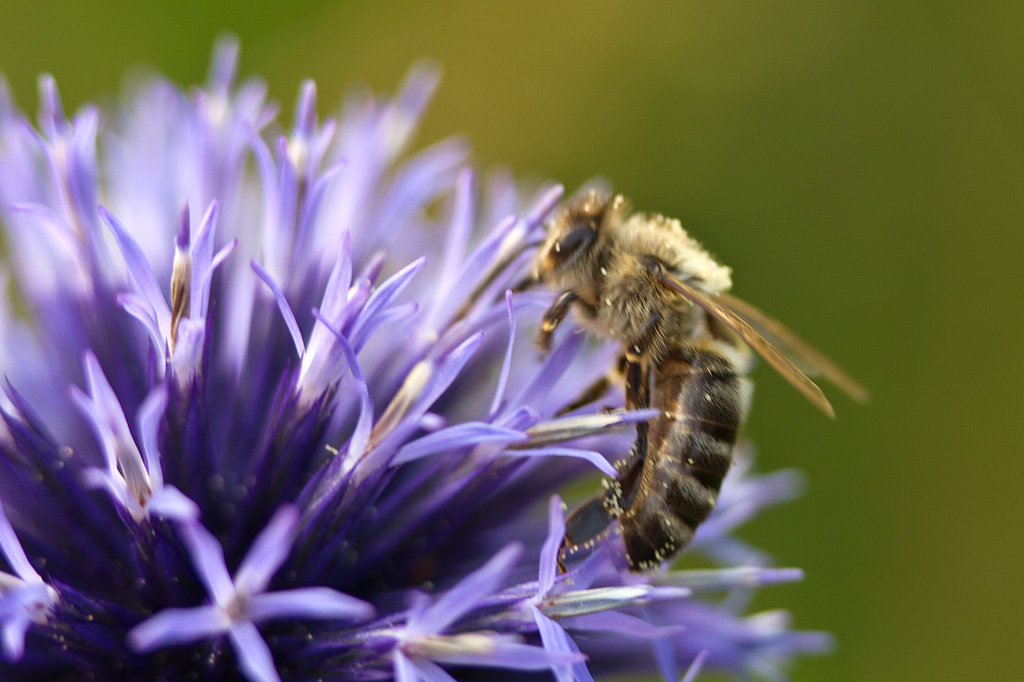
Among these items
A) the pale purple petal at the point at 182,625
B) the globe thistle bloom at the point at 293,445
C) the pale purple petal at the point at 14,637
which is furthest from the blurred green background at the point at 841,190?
the pale purple petal at the point at 14,637

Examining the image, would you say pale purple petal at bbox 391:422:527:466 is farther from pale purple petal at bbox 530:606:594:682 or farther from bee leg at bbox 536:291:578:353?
bee leg at bbox 536:291:578:353

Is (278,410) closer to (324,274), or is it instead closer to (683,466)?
(324,274)

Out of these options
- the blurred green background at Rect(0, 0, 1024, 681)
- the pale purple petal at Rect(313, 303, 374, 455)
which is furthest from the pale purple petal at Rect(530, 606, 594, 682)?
the blurred green background at Rect(0, 0, 1024, 681)

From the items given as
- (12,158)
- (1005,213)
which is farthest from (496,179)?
(1005,213)

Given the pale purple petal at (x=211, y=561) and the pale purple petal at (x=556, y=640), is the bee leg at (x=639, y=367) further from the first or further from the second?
the pale purple petal at (x=211, y=561)

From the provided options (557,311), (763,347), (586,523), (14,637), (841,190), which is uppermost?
(841,190)

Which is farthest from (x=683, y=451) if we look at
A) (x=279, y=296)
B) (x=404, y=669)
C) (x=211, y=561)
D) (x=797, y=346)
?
(x=211, y=561)

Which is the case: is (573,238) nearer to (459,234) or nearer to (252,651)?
(459,234)
